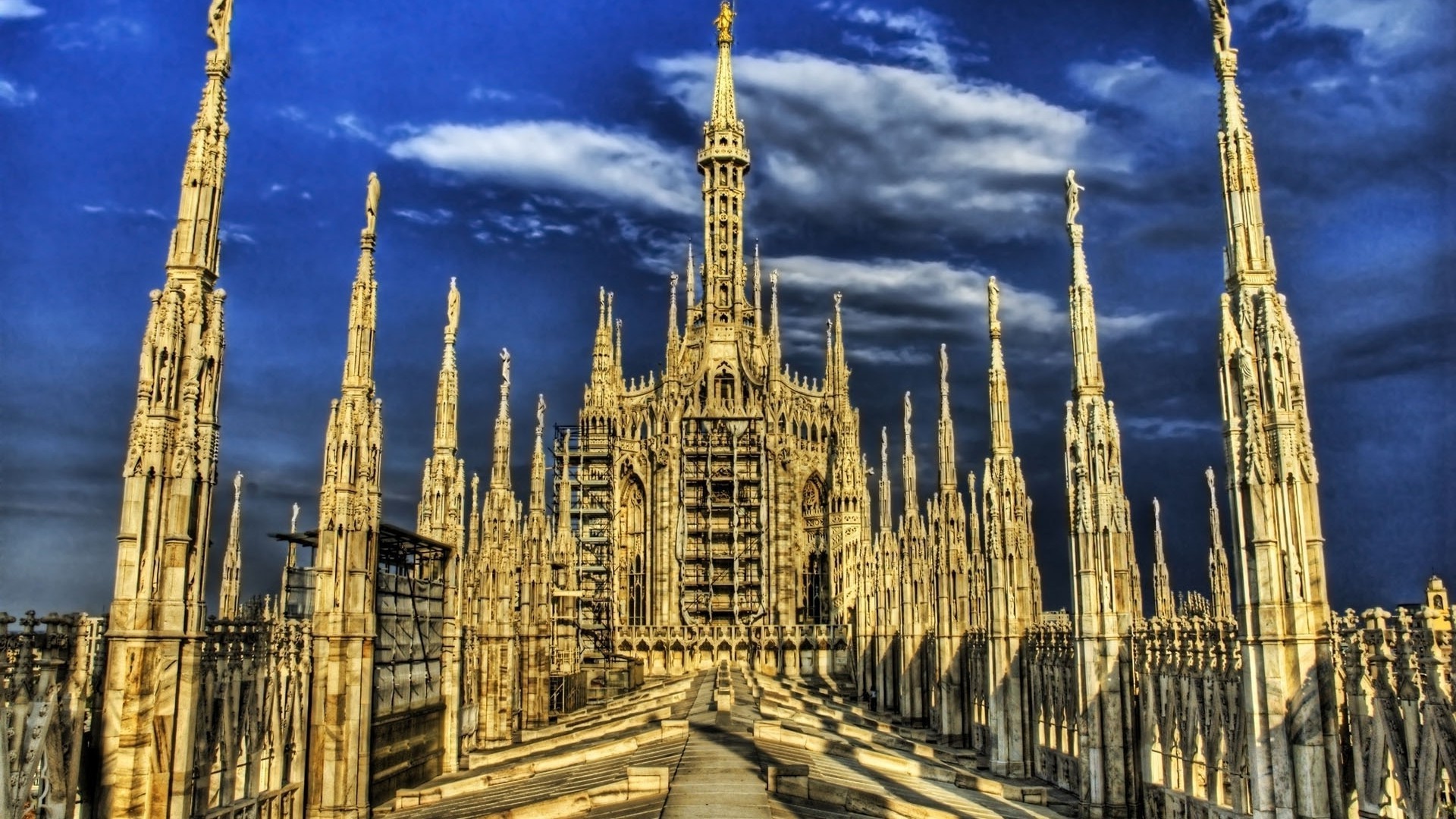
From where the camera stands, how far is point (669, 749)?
651 inches

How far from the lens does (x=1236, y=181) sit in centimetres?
1659

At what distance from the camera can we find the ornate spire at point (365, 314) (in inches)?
844

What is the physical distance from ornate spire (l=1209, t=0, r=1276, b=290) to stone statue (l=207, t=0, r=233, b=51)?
48.5 ft

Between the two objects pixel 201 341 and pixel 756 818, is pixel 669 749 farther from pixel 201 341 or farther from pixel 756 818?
pixel 201 341

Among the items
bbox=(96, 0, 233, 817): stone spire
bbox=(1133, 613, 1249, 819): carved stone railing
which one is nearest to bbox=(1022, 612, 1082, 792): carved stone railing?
bbox=(1133, 613, 1249, 819): carved stone railing

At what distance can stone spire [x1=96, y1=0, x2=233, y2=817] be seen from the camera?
12.7 m

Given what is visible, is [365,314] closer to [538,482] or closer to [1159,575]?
[538,482]

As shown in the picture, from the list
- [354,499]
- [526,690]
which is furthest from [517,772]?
[526,690]

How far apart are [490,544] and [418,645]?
7.65 metres

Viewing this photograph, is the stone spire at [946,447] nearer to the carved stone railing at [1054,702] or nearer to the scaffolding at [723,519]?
the carved stone railing at [1054,702]

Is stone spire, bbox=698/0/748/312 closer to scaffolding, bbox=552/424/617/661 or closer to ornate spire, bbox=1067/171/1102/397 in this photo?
scaffolding, bbox=552/424/617/661

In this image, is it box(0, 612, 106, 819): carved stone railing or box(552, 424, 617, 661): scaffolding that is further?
box(552, 424, 617, 661): scaffolding

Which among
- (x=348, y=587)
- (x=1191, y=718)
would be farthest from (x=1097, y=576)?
(x=348, y=587)

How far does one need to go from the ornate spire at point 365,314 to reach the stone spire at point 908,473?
84.7ft
